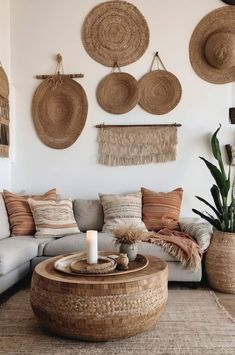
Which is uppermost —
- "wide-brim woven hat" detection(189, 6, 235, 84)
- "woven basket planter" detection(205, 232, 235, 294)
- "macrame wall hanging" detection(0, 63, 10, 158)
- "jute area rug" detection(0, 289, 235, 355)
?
"wide-brim woven hat" detection(189, 6, 235, 84)

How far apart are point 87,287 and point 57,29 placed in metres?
3.22

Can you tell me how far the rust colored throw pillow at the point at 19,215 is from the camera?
354 centimetres

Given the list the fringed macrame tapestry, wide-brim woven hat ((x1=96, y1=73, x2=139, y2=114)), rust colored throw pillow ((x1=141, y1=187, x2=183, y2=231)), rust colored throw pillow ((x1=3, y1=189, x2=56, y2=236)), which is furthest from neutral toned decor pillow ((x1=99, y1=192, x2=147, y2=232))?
wide-brim woven hat ((x1=96, y1=73, x2=139, y2=114))

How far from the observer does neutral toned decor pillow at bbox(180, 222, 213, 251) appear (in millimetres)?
3180

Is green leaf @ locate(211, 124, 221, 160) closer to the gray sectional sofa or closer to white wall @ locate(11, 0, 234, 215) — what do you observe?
white wall @ locate(11, 0, 234, 215)

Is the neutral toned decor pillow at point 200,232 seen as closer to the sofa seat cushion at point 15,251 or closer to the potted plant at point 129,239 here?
the potted plant at point 129,239

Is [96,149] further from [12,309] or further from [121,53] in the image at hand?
[12,309]

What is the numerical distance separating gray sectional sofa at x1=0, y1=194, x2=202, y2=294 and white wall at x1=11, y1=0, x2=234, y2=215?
820 mm

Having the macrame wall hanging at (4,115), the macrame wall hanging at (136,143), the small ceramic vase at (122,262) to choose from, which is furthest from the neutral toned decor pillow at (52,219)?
the small ceramic vase at (122,262)

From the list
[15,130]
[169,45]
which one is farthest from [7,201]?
[169,45]

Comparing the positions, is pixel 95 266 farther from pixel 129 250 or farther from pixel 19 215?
pixel 19 215

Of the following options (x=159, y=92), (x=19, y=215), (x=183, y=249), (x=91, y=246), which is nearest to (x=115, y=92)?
(x=159, y=92)

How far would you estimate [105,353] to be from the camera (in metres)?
2.00

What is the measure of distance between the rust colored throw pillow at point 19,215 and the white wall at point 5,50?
0.41 metres
